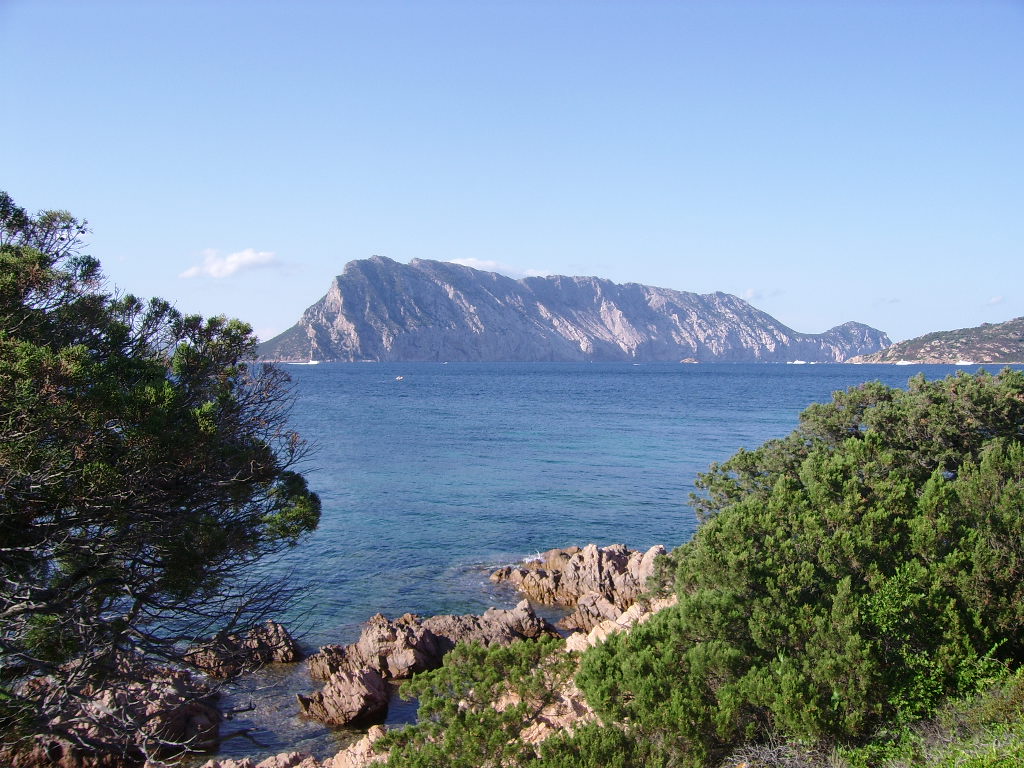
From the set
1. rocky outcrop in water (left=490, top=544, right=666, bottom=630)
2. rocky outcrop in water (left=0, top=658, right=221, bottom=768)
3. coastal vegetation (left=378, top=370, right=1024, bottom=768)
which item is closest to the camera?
coastal vegetation (left=378, top=370, right=1024, bottom=768)

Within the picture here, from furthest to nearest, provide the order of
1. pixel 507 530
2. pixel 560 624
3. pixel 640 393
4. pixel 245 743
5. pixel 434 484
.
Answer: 1. pixel 640 393
2. pixel 434 484
3. pixel 507 530
4. pixel 560 624
5. pixel 245 743

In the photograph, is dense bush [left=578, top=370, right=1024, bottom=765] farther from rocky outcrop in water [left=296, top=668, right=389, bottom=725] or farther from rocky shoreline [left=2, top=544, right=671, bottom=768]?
rocky outcrop in water [left=296, top=668, right=389, bottom=725]

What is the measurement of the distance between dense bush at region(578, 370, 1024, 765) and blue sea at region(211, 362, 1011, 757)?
324 inches

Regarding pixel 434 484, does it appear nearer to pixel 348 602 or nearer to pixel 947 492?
pixel 348 602

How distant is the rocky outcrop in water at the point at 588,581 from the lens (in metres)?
20.7

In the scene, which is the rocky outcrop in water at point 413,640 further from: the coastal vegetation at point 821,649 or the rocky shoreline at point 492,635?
the coastal vegetation at point 821,649

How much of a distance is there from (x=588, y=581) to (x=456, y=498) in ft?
40.3

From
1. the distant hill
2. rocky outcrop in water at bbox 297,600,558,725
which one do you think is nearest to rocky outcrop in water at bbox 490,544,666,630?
rocky outcrop in water at bbox 297,600,558,725

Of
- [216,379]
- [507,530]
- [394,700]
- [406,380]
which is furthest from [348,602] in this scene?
[406,380]

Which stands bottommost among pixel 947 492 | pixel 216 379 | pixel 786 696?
pixel 786 696

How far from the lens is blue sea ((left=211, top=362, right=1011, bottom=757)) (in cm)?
1992

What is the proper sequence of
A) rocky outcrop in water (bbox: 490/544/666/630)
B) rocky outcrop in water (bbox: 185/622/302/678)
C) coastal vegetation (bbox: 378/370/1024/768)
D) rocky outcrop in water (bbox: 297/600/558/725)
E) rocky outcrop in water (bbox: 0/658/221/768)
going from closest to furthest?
1. coastal vegetation (bbox: 378/370/1024/768)
2. rocky outcrop in water (bbox: 0/658/221/768)
3. rocky outcrop in water (bbox: 185/622/302/678)
4. rocky outcrop in water (bbox: 297/600/558/725)
5. rocky outcrop in water (bbox: 490/544/666/630)

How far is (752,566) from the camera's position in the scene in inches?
385

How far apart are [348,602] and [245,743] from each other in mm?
7150
